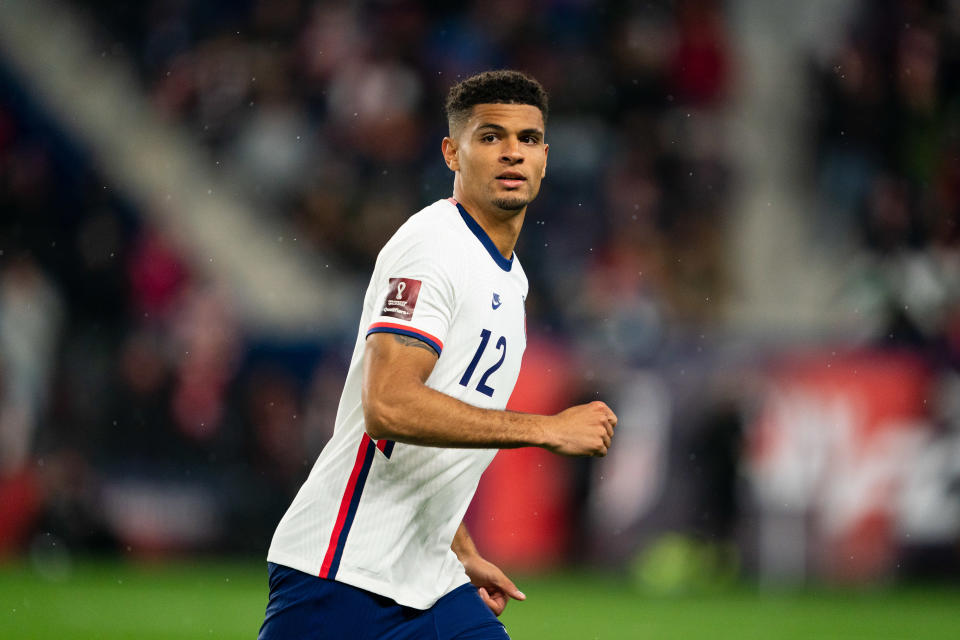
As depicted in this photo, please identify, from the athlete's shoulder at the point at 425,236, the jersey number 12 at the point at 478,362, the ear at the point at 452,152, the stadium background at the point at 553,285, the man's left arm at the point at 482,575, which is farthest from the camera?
the stadium background at the point at 553,285

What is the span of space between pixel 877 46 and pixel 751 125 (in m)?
1.54

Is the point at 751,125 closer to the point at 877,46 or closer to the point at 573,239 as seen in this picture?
the point at 877,46

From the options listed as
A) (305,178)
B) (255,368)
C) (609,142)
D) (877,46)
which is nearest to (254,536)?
(255,368)

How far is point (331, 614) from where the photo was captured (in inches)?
164

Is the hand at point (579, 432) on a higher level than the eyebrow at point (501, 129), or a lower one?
lower

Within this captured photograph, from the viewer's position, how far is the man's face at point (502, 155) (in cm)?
452

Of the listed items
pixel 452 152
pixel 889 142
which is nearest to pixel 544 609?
→ pixel 452 152

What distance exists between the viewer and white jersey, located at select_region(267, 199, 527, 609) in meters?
4.17

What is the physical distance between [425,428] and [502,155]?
43.2 inches

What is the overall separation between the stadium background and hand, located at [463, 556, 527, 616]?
469cm

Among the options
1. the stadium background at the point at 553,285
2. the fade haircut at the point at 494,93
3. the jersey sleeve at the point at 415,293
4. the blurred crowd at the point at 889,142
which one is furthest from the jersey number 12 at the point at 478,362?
the blurred crowd at the point at 889,142

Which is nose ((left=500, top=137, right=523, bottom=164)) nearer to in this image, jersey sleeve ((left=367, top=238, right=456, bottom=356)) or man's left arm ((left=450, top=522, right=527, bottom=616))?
jersey sleeve ((left=367, top=238, right=456, bottom=356))

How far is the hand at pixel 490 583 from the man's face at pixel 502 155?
1.26 meters

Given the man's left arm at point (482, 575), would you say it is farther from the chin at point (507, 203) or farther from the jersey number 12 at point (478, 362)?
the chin at point (507, 203)
